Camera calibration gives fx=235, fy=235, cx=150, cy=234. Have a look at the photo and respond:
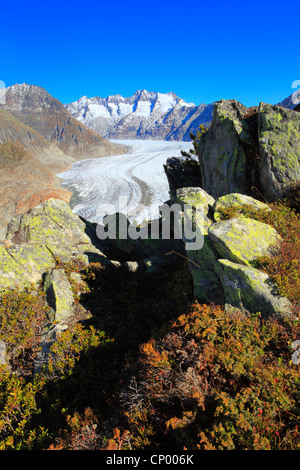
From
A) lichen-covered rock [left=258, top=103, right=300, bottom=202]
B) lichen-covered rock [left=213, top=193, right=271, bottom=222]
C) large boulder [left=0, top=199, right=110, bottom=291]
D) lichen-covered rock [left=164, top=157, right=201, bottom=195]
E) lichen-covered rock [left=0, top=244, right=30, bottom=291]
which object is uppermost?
lichen-covered rock [left=164, top=157, right=201, bottom=195]

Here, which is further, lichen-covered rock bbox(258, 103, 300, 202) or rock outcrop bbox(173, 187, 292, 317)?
lichen-covered rock bbox(258, 103, 300, 202)

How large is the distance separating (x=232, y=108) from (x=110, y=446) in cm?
1505

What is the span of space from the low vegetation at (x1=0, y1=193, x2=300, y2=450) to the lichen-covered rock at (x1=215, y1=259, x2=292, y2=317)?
0.20 m

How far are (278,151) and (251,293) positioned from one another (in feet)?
24.3

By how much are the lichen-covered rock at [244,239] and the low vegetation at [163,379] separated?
1.15 feet

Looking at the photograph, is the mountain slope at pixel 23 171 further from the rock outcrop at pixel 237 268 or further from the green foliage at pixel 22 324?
the rock outcrop at pixel 237 268

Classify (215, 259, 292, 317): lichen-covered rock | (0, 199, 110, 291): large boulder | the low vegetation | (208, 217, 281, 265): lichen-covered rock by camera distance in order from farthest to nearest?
(0, 199, 110, 291): large boulder < (208, 217, 281, 265): lichen-covered rock < (215, 259, 292, 317): lichen-covered rock < the low vegetation

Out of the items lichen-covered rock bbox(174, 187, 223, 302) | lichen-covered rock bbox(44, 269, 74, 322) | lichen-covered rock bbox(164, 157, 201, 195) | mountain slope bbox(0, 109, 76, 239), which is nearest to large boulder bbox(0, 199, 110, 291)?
lichen-covered rock bbox(44, 269, 74, 322)

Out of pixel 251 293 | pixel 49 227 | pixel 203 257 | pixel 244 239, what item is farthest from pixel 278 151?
pixel 49 227

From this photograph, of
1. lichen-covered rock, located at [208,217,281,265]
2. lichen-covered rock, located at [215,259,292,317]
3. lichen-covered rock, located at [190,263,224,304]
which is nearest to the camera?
lichen-covered rock, located at [215,259,292,317]

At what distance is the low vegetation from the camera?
12.2 ft

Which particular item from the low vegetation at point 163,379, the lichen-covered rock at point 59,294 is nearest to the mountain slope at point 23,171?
the lichen-covered rock at point 59,294

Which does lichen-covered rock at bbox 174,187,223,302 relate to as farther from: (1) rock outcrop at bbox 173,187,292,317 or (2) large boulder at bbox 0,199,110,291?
(2) large boulder at bbox 0,199,110,291

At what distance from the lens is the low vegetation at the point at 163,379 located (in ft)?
12.2
